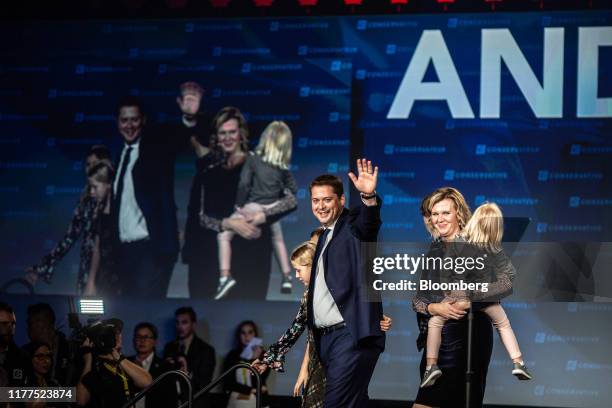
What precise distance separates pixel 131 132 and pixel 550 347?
13.2 ft

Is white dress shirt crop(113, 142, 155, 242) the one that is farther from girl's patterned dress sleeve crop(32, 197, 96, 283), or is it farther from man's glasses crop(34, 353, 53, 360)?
man's glasses crop(34, 353, 53, 360)

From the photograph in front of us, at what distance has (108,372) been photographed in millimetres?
6223

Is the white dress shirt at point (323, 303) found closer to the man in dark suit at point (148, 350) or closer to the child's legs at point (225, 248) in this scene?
the man in dark suit at point (148, 350)

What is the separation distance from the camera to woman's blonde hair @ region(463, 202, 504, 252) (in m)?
5.59

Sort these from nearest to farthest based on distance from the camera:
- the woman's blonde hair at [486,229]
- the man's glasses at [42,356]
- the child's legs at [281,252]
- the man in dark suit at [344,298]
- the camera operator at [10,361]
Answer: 1. the man in dark suit at [344,298]
2. the woman's blonde hair at [486,229]
3. the camera operator at [10,361]
4. the man's glasses at [42,356]
5. the child's legs at [281,252]

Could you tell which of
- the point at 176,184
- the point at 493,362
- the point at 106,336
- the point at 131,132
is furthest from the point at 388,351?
the point at 106,336

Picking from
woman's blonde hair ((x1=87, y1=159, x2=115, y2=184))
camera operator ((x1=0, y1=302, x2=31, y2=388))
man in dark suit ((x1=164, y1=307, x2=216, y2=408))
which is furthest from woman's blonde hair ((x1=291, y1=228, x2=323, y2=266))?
woman's blonde hair ((x1=87, y1=159, x2=115, y2=184))

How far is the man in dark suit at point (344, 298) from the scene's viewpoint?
Answer: 5.21 metres

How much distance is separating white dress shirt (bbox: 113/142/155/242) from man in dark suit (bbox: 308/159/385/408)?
440 centimetres

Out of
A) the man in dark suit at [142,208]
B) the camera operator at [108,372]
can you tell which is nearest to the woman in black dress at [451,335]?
the camera operator at [108,372]

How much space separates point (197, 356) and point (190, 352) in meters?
0.08

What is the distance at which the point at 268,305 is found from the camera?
30.6 ft

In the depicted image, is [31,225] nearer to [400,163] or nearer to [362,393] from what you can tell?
[400,163]

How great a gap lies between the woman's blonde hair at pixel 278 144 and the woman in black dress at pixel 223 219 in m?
0.20
